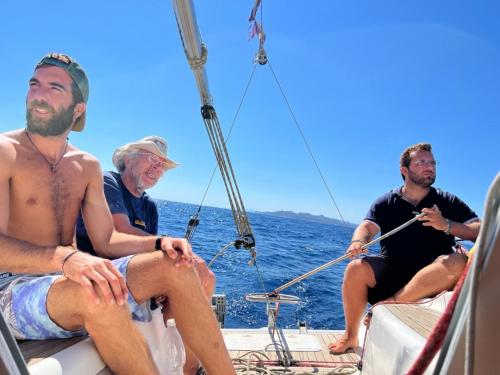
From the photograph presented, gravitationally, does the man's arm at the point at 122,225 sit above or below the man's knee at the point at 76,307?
above

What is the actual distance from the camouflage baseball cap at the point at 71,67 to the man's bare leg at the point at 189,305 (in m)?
0.82

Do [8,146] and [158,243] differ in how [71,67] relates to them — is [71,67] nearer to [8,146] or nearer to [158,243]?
[8,146]

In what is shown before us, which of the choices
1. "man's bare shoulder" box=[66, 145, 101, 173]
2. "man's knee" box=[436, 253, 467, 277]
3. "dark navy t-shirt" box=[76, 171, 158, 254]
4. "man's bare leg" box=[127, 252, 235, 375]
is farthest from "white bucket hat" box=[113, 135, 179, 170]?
"man's knee" box=[436, 253, 467, 277]

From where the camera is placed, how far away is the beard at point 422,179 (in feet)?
9.20

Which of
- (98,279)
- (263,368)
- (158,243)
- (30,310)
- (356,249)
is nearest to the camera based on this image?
(98,279)

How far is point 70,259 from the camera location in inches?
48.6

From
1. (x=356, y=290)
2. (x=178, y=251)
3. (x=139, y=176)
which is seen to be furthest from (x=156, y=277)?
(x=356, y=290)

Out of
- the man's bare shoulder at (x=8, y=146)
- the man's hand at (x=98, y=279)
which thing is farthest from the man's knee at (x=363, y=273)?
the man's bare shoulder at (x=8, y=146)

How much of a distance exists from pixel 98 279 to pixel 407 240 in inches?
92.3

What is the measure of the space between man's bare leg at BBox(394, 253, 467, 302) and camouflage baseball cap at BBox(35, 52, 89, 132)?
2221 millimetres

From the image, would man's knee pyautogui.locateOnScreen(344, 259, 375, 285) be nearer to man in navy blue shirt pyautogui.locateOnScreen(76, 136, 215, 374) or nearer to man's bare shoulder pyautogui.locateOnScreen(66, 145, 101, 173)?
man in navy blue shirt pyautogui.locateOnScreen(76, 136, 215, 374)

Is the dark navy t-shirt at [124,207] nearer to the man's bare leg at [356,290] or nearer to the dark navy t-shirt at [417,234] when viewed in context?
the man's bare leg at [356,290]

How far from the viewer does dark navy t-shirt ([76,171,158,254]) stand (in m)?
2.15

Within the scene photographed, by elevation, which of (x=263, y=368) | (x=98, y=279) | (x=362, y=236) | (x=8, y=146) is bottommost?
(x=263, y=368)
